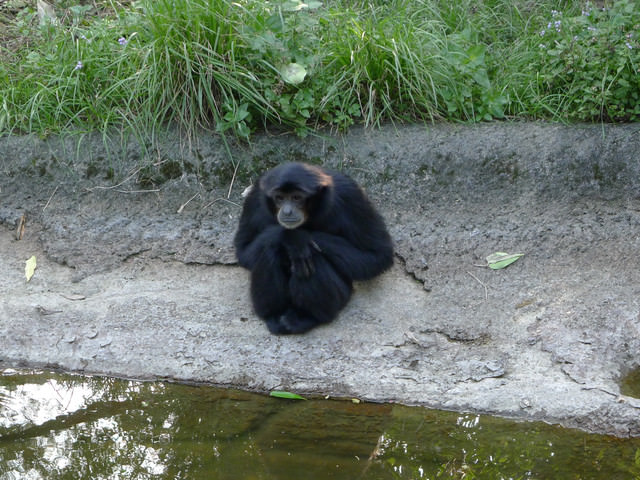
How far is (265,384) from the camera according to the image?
5125mm

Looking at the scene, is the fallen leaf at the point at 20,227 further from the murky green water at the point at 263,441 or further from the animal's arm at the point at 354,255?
the animal's arm at the point at 354,255

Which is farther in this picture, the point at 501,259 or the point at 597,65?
the point at 597,65

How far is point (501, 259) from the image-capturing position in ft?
19.8

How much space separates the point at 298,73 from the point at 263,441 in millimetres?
3302

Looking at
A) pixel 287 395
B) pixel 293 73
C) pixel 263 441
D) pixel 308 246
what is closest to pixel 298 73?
pixel 293 73

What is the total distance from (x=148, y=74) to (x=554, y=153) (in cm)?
346

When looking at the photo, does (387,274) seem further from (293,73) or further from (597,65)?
(597,65)

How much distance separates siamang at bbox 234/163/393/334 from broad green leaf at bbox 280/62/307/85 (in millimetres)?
1167

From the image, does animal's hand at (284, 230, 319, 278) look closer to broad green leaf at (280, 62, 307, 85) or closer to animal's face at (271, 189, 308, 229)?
animal's face at (271, 189, 308, 229)

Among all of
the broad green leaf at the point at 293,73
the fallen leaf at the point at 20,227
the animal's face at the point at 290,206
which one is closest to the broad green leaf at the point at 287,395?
the animal's face at the point at 290,206

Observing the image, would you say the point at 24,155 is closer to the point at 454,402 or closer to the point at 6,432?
the point at 6,432

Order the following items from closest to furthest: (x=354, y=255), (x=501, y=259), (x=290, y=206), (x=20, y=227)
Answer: (x=290, y=206) → (x=354, y=255) → (x=501, y=259) → (x=20, y=227)

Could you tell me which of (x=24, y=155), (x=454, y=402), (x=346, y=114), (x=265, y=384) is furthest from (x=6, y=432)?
(x=346, y=114)

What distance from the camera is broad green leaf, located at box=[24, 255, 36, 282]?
6277 mm
